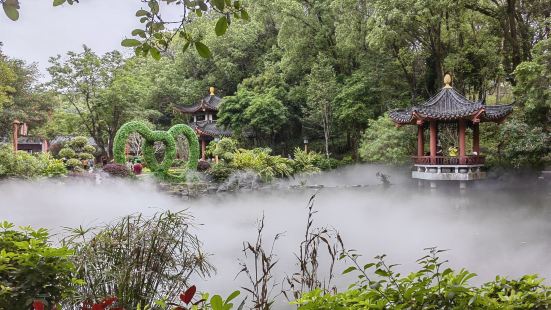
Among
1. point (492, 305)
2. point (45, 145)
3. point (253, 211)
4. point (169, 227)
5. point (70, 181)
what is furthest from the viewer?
point (45, 145)

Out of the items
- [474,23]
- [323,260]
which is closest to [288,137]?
[474,23]

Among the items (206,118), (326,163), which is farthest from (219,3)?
(206,118)

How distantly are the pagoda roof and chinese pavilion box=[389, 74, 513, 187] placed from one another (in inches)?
446

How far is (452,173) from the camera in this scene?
12.9m

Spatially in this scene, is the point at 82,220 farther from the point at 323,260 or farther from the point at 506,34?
the point at 506,34

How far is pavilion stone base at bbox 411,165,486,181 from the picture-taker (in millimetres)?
12750

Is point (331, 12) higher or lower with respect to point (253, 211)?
higher

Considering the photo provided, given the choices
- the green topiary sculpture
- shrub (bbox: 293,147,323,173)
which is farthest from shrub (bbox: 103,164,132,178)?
shrub (bbox: 293,147,323,173)

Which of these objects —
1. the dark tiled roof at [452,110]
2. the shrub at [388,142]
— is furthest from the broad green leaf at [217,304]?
the shrub at [388,142]

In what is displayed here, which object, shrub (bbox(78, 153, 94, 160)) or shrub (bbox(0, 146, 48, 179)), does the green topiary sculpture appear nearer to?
shrub (bbox(0, 146, 48, 179))

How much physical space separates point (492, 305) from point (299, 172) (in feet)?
47.5

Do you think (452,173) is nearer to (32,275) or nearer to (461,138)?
(461,138)

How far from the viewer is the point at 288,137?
2177 cm

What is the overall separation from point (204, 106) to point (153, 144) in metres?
8.33
